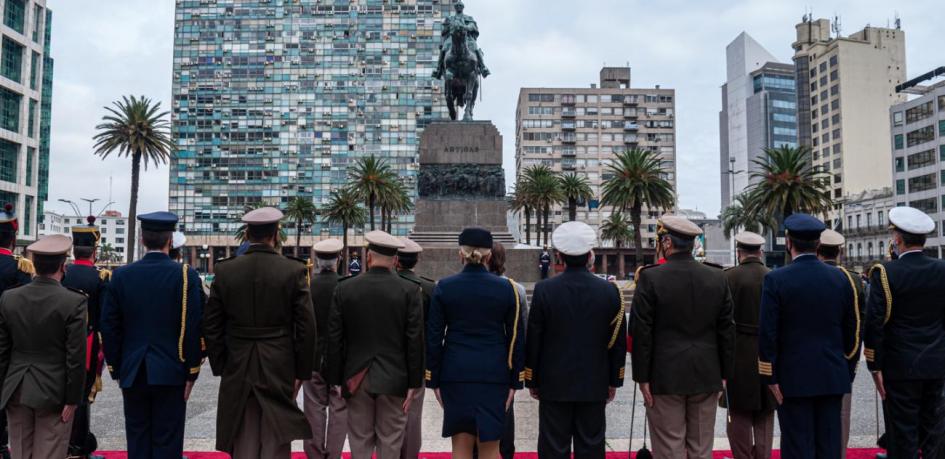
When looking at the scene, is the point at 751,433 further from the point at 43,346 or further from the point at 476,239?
the point at 43,346

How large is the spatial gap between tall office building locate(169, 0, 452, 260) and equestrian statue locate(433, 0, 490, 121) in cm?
7840

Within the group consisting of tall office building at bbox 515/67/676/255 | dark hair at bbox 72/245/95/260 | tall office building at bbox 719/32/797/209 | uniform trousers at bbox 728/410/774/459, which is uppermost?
tall office building at bbox 719/32/797/209

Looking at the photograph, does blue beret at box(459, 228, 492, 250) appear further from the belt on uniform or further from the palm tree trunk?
the palm tree trunk

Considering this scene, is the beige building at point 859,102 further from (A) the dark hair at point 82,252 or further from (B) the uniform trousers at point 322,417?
(A) the dark hair at point 82,252

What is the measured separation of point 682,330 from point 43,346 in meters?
5.20

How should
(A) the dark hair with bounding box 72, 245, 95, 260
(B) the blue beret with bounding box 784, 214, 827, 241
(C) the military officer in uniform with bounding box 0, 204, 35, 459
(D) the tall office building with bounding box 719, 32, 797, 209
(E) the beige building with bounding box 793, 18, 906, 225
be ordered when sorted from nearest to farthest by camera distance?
(B) the blue beret with bounding box 784, 214, 827, 241 < (A) the dark hair with bounding box 72, 245, 95, 260 < (C) the military officer in uniform with bounding box 0, 204, 35, 459 < (E) the beige building with bounding box 793, 18, 906, 225 < (D) the tall office building with bounding box 719, 32, 797, 209

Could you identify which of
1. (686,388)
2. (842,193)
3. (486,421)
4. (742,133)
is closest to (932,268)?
(686,388)

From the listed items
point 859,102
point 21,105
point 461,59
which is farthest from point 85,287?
point 859,102

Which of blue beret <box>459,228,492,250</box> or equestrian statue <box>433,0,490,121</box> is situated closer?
blue beret <box>459,228,492,250</box>

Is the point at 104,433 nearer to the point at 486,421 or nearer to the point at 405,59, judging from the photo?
the point at 486,421

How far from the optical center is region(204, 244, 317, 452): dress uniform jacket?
520 centimetres

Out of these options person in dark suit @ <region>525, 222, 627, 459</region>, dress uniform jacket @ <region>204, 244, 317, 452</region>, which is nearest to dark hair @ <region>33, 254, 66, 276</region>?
dress uniform jacket @ <region>204, 244, 317, 452</region>

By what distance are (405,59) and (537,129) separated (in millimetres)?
25900

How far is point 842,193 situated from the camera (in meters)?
110
